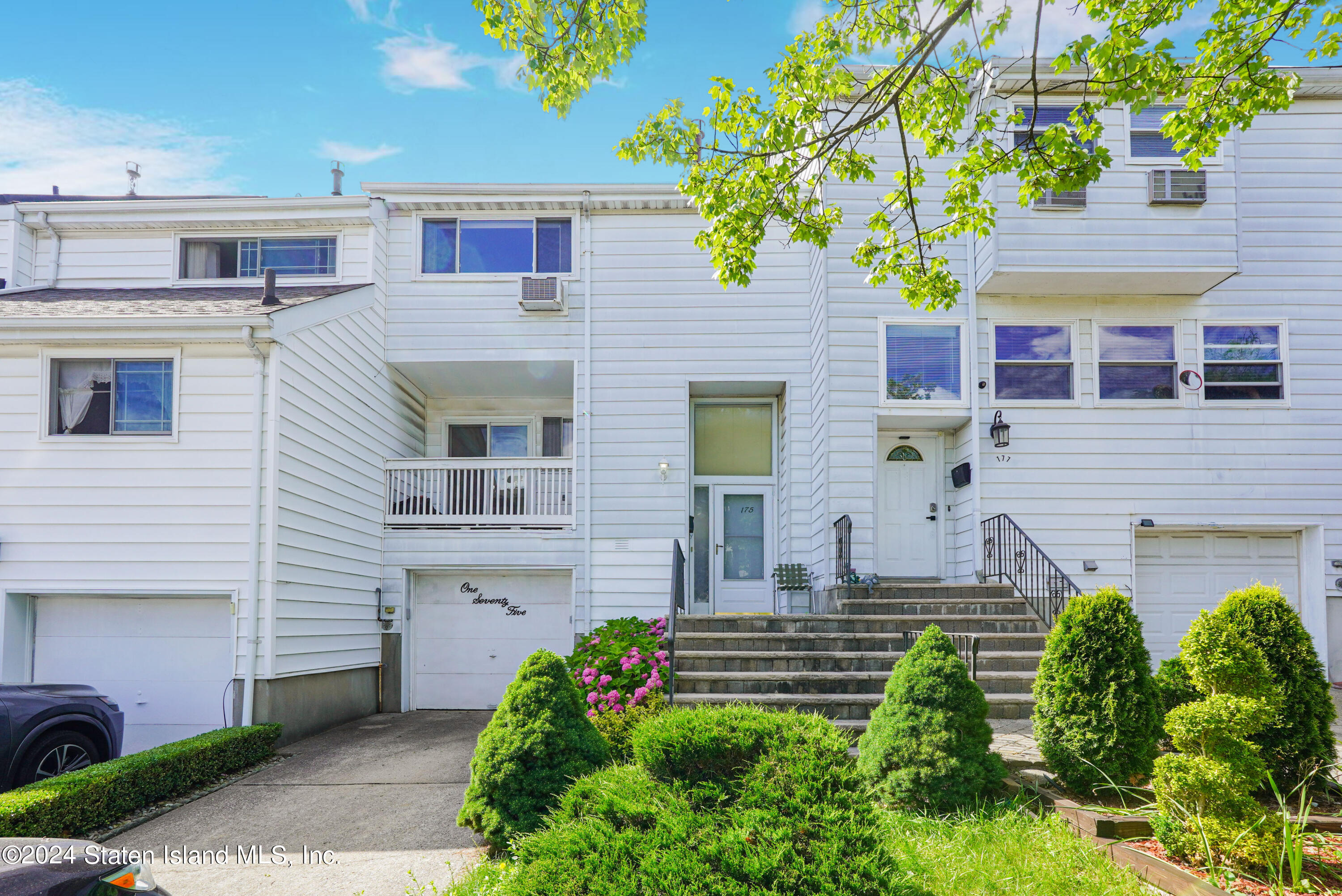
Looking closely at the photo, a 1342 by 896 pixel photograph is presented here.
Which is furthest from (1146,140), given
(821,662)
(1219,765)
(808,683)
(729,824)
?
(729,824)

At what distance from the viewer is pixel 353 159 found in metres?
14.6

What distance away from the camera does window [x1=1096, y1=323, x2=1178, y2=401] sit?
10.8 meters

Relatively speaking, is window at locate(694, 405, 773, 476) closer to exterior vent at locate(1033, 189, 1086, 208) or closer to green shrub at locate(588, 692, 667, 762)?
exterior vent at locate(1033, 189, 1086, 208)

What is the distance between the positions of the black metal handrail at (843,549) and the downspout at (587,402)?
3.53 meters

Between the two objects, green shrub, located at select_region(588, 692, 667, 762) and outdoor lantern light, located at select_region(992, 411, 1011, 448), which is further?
outdoor lantern light, located at select_region(992, 411, 1011, 448)

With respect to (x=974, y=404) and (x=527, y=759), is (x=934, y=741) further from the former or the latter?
(x=974, y=404)

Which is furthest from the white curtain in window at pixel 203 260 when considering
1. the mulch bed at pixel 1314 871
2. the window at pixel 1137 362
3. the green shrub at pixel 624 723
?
the mulch bed at pixel 1314 871

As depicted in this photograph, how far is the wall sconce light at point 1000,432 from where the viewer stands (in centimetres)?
1045

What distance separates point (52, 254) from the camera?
39.9 ft

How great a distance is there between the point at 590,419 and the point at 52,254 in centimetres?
828

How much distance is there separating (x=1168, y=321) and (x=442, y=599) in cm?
1081

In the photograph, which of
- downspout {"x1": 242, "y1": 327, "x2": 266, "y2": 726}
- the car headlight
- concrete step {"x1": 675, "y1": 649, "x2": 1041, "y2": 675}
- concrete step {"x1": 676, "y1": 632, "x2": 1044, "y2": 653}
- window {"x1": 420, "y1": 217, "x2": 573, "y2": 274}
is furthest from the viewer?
window {"x1": 420, "y1": 217, "x2": 573, "y2": 274}

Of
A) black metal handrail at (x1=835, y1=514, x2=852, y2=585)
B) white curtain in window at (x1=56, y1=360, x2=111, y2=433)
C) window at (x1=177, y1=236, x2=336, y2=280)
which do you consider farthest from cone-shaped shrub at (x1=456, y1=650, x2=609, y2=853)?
window at (x1=177, y1=236, x2=336, y2=280)

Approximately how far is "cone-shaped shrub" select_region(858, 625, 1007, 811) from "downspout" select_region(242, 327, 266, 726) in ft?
22.2
